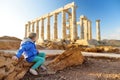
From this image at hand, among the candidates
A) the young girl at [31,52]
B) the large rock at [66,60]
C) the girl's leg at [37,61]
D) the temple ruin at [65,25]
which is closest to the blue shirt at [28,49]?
the young girl at [31,52]

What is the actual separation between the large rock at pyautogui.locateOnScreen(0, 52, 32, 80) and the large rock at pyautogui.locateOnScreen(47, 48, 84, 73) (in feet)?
2.49

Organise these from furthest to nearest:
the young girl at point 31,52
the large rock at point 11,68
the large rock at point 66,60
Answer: the large rock at point 66,60 < the young girl at point 31,52 < the large rock at point 11,68

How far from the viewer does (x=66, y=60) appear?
18.6ft

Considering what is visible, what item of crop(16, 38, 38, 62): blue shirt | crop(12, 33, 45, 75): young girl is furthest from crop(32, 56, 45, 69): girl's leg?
crop(16, 38, 38, 62): blue shirt

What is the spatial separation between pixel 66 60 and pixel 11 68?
1788 millimetres

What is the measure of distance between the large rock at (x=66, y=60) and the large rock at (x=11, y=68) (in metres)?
0.76

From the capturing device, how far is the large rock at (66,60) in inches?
208

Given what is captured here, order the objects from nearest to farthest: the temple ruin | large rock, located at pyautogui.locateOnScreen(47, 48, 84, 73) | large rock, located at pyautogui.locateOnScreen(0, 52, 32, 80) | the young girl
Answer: large rock, located at pyautogui.locateOnScreen(0, 52, 32, 80) < the young girl < large rock, located at pyautogui.locateOnScreen(47, 48, 84, 73) < the temple ruin

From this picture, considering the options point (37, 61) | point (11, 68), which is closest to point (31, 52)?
point (37, 61)

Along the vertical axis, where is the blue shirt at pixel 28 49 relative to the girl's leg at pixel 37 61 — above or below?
above

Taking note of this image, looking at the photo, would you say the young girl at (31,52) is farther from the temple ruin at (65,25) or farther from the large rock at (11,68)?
the temple ruin at (65,25)

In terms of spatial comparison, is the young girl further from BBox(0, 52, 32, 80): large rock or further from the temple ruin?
the temple ruin

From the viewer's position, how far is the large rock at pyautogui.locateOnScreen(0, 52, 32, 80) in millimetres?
4246

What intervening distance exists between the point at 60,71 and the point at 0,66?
1.56m
